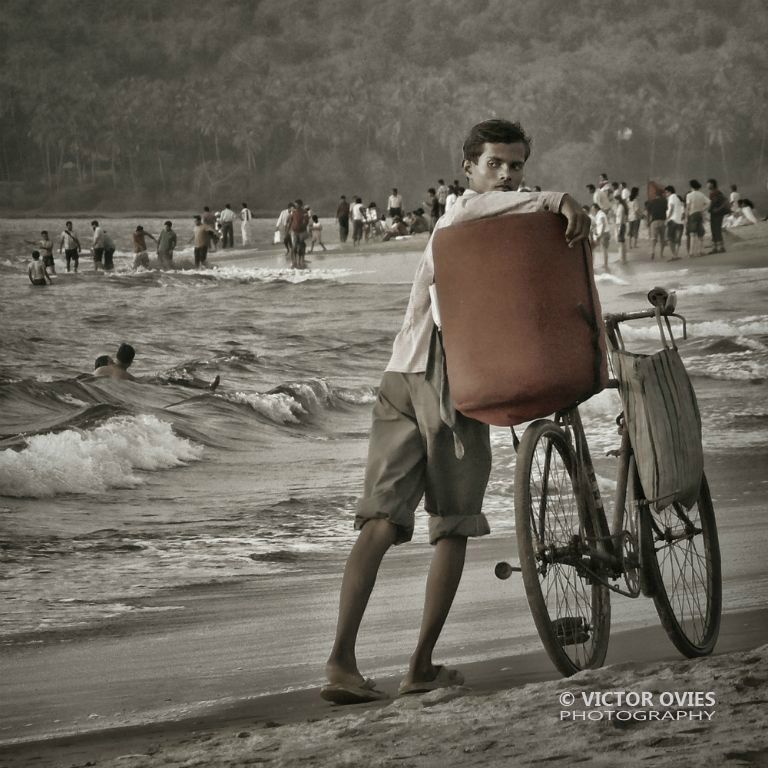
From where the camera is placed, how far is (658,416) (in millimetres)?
2801

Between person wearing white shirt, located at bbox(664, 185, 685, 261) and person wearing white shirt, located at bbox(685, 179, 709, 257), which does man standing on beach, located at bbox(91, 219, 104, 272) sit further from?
person wearing white shirt, located at bbox(685, 179, 709, 257)

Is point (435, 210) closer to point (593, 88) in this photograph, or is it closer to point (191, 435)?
point (593, 88)

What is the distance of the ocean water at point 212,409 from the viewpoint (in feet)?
18.8

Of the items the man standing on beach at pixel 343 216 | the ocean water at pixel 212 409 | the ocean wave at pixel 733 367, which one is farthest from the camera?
the man standing on beach at pixel 343 216

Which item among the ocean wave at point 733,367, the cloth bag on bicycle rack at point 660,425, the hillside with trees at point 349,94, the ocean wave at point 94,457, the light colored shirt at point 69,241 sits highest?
the hillside with trees at point 349,94

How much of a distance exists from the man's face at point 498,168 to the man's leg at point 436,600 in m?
0.68

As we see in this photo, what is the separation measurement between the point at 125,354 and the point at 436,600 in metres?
6.14

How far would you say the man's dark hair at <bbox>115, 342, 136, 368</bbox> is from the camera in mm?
8523

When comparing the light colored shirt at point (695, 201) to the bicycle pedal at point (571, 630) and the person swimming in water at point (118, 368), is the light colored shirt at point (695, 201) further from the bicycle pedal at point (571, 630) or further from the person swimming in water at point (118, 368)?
the bicycle pedal at point (571, 630)

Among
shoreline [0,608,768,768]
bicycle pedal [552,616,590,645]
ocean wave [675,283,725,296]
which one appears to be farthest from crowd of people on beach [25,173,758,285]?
bicycle pedal [552,616,590,645]

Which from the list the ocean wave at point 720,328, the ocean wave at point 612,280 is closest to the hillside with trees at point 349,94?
the ocean wave at point 612,280

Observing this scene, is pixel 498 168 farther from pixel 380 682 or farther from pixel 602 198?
pixel 602 198

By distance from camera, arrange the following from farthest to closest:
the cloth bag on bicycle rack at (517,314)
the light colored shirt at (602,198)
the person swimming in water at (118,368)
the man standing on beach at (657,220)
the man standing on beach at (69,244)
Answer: the light colored shirt at (602,198), the man standing on beach at (657,220), the man standing on beach at (69,244), the person swimming in water at (118,368), the cloth bag on bicycle rack at (517,314)

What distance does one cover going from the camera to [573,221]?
2.54 metres
